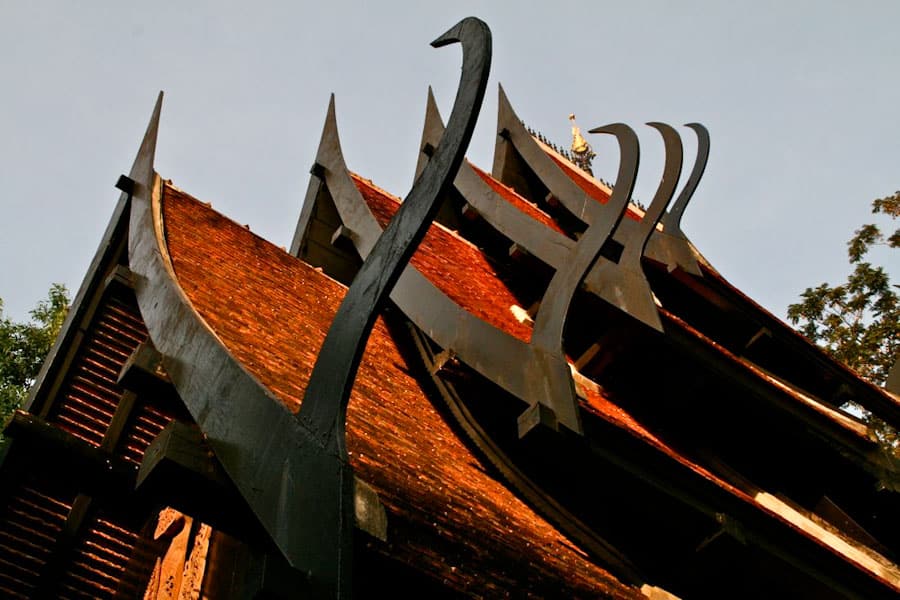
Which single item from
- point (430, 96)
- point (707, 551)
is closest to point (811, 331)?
point (430, 96)

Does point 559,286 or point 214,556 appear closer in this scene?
point 214,556

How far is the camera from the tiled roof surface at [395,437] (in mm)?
2965

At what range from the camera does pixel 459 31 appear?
2531 mm

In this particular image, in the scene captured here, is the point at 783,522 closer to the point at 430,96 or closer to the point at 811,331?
the point at 430,96

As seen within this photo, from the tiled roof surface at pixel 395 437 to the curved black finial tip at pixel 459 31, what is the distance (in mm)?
1168

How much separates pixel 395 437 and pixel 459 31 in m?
1.73

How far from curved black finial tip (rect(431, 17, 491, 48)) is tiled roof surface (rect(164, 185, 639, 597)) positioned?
1168 mm

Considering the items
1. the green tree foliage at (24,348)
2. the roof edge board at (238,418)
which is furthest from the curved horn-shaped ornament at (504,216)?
the green tree foliage at (24,348)

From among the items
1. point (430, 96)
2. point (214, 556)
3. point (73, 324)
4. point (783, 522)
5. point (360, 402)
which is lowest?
point (214, 556)

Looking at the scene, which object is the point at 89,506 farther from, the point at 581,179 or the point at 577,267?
the point at 581,179

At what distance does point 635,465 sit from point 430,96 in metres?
4.37

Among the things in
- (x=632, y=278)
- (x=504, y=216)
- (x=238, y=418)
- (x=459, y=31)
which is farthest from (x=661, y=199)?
(x=238, y=418)

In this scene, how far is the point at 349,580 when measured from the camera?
1979 millimetres

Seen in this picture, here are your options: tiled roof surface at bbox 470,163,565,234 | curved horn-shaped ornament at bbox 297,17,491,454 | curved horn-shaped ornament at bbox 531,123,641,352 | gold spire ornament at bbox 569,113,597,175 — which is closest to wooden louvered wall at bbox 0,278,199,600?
curved horn-shaped ornament at bbox 297,17,491,454
